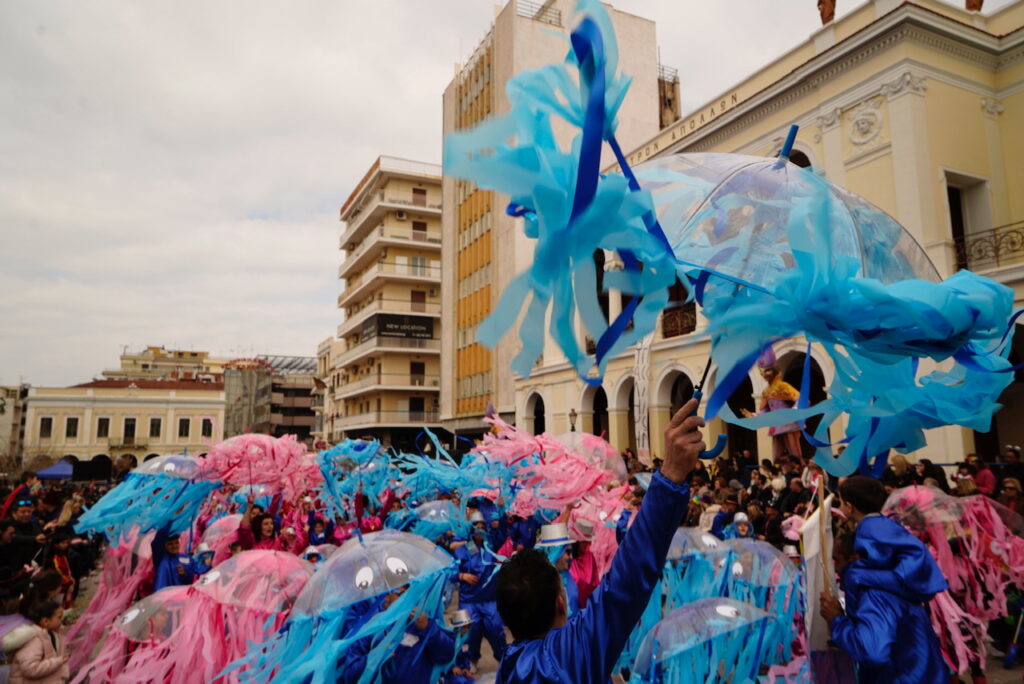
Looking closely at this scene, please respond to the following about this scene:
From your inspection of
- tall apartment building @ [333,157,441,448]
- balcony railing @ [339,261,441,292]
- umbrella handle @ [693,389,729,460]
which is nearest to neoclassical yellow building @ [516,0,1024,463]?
umbrella handle @ [693,389,729,460]

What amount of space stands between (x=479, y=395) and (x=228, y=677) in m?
29.5

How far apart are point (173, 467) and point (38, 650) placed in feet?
9.93

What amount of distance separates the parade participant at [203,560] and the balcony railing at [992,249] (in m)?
13.7

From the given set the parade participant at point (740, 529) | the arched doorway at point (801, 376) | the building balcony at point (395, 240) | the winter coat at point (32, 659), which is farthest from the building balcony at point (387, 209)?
the winter coat at point (32, 659)

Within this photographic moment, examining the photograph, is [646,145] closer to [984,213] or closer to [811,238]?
[984,213]

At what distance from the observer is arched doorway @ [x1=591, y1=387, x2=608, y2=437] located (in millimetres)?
23847

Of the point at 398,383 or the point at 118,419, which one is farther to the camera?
the point at 118,419

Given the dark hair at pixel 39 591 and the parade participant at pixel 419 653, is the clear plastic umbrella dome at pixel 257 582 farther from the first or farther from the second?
the dark hair at pixel 39 591

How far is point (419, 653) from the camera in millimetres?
3342

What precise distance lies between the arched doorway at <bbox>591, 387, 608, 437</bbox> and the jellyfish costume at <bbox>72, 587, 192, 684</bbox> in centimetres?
2027

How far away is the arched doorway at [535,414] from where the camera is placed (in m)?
27.3

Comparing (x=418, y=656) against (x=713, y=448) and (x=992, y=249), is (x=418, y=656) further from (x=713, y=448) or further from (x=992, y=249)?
(x=992, y=249)

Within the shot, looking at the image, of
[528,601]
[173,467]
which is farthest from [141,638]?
[173,467]

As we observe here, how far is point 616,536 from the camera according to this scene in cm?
629
